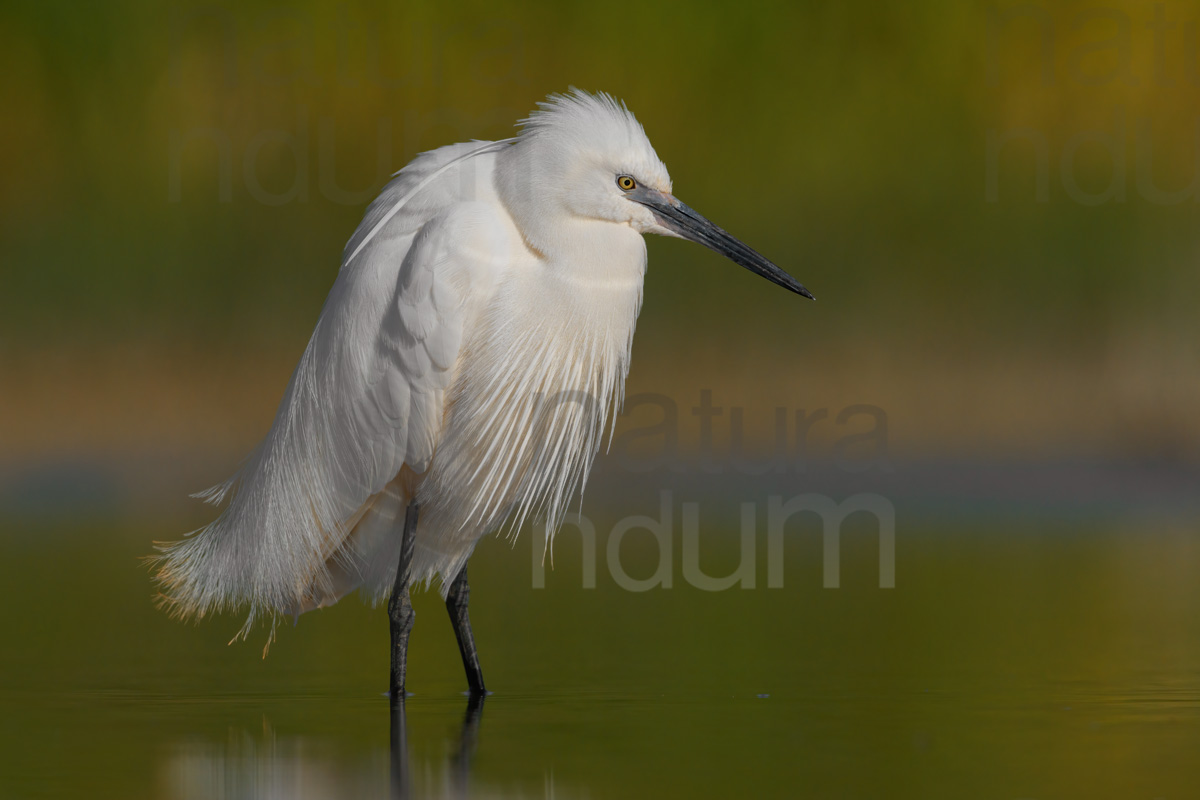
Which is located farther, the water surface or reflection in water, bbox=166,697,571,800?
the water surface

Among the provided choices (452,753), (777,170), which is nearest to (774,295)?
(777,170)

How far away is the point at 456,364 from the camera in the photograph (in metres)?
4.84

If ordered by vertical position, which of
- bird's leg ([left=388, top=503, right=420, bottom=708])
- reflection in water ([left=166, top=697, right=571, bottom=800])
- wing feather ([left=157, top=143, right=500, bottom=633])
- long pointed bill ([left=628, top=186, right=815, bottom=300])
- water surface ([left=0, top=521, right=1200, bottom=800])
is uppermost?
long pointed bill ([left=628, top=186, right=815, bottom=300])

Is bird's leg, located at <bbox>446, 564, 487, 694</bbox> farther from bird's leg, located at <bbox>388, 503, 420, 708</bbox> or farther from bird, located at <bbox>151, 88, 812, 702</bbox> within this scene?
bird's leg, located at <bbox>388, 503, 420, 708</bbox>

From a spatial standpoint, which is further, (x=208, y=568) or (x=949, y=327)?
(x=949, y=327)

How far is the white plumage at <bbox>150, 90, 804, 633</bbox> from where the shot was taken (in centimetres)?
477

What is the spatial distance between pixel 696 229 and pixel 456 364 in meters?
0.87

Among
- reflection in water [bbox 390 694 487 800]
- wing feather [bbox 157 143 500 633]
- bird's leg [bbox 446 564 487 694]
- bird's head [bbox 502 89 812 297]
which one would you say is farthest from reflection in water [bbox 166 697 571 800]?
bird's head [bbox 502 89 812 297]

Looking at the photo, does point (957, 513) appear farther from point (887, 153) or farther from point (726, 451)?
point (887, 153)

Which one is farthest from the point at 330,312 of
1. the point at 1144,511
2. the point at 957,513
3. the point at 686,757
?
the point at 1144,511

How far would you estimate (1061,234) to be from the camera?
40.8ft

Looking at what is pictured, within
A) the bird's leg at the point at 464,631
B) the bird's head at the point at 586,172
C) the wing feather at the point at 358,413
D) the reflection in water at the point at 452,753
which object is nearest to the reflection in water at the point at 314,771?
the reflection in water at the point at 452,753

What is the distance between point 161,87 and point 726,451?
6.08m

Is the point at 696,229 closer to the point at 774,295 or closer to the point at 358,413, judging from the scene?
the point at 358,413
